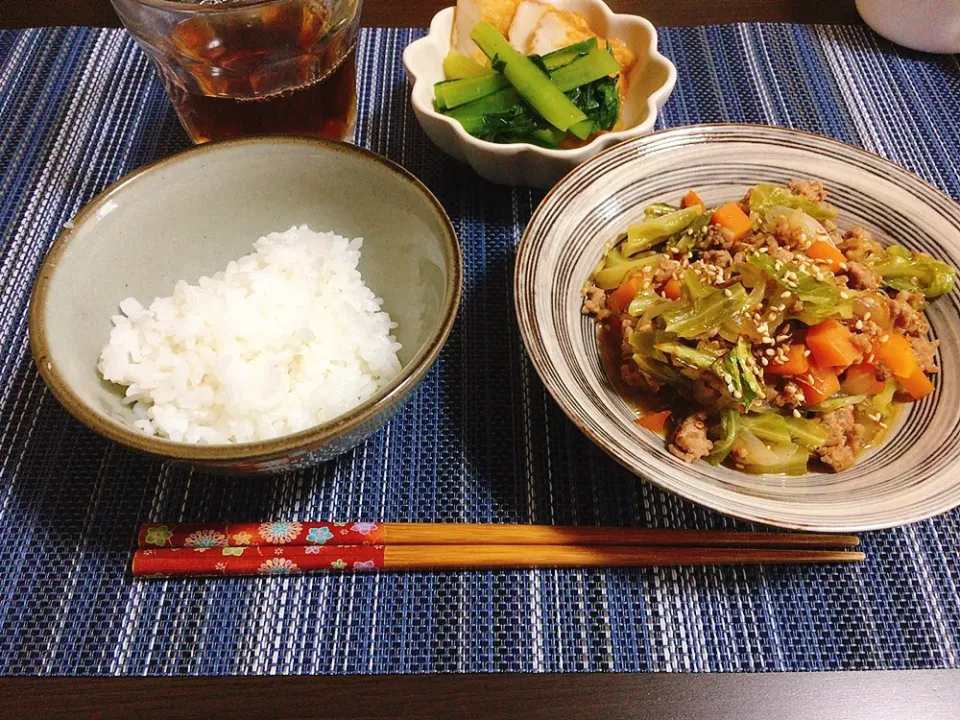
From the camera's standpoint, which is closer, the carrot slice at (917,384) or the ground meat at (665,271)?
the carrot slice at (917,384)

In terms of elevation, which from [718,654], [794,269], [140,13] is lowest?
[718,654]

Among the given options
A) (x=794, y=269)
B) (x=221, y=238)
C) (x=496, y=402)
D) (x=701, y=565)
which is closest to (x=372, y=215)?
(x=221, y=238)

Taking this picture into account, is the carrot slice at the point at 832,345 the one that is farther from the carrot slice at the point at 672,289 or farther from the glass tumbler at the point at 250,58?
the glass tumbler at the point at 250,58

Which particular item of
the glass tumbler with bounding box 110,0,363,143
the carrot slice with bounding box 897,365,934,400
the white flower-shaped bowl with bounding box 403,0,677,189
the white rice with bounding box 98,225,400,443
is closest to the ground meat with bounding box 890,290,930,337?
the carrot slice with bounding box 897,365,934,400

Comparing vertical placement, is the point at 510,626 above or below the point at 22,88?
below

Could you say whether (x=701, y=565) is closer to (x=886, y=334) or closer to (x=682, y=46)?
(x=886, y=334)

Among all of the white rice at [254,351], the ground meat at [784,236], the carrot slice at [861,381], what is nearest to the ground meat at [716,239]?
the ground meat at [784,236]
